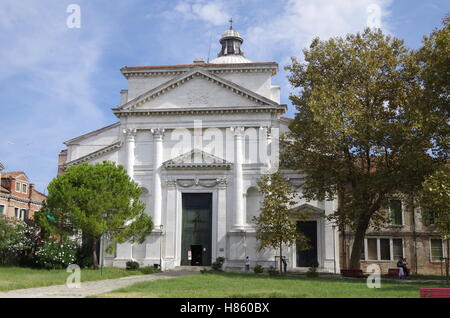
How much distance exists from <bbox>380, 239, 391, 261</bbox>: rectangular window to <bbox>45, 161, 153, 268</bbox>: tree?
20.2 metres

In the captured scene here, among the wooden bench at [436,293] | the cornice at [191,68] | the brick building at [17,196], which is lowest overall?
the wooden bench at [436,293]

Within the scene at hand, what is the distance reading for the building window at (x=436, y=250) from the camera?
4094 centimetres

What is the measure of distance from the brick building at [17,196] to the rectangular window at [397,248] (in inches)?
1352

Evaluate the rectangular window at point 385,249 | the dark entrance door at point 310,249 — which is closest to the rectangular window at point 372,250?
the rectangular window at point 385,249

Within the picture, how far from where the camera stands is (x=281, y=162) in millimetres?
35156

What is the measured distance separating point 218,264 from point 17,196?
79.0ft

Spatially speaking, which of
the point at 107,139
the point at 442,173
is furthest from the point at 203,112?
the point at 442,173

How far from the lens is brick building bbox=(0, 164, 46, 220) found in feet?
158

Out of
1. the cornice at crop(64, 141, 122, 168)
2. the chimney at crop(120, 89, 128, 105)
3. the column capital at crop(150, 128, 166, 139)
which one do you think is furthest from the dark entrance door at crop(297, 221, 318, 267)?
the chimney at crop(120, 89, 128, 105)

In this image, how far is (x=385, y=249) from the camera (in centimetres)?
4184

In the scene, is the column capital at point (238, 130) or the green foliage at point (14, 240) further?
the column capital at point (238, 130)

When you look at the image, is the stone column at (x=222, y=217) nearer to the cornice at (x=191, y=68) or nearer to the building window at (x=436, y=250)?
the cornice at (x=191, y=68)

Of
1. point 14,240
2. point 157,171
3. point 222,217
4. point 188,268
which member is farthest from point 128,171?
point 14,240

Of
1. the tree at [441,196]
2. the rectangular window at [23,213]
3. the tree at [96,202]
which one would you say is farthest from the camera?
the rectangular window at [23,213]
